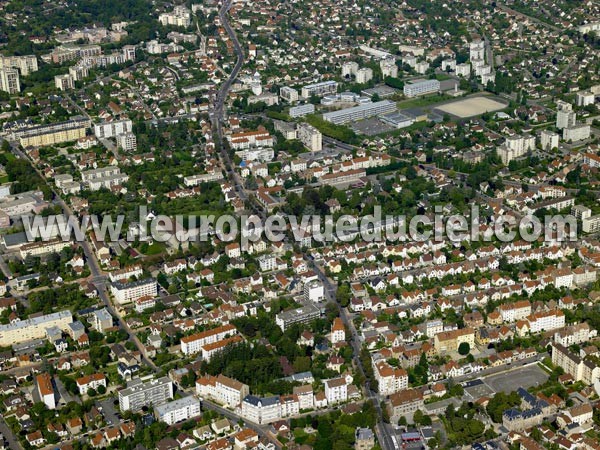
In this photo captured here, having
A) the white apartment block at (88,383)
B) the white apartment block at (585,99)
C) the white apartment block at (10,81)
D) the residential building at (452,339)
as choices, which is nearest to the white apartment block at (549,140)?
the white apartment block at (585,99)

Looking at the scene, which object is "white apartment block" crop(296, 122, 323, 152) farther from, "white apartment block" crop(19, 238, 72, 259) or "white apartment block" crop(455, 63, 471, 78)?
"white apartment block" crop(19, 238, 72, 259)

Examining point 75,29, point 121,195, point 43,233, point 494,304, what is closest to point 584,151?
point 494,304

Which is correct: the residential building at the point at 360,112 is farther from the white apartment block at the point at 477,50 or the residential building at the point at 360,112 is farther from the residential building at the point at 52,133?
the residential building at the point at 52,133

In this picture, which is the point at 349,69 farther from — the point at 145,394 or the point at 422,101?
the point at 145,394

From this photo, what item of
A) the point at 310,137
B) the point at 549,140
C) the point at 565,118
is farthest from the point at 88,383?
the point at 565,118

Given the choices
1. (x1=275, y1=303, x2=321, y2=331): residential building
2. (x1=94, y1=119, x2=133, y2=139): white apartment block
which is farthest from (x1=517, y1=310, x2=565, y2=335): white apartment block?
(x1=94, y1=119, x2=133, y2=139): white apartment block

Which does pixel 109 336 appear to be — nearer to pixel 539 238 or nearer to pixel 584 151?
pixel 539 238
